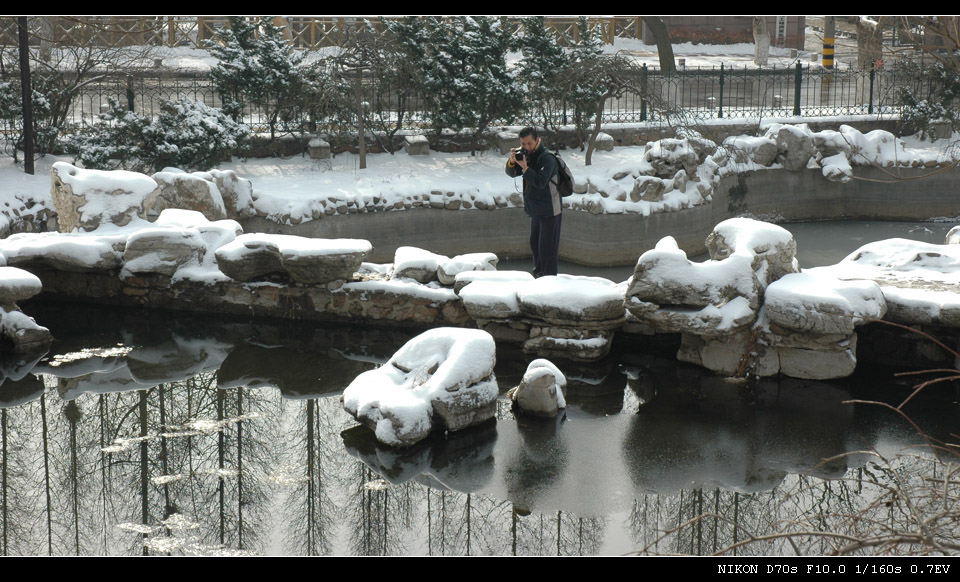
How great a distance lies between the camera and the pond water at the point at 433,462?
522 cm

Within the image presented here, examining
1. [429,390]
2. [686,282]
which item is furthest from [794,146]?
[429,390]

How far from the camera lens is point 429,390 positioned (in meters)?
6.35

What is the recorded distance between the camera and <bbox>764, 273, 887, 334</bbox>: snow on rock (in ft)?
22.9

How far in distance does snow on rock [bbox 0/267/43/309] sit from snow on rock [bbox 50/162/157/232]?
1.43m

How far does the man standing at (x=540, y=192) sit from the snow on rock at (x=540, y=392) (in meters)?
1.92

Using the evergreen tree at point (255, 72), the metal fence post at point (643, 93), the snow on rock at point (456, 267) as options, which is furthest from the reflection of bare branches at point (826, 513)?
the evergreen tree at point (255, 72)

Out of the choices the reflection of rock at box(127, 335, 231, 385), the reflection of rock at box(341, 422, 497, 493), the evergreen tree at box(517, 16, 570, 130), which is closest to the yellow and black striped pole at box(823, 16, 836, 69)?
the evergreen tree at box(517, 16, 570, 130)

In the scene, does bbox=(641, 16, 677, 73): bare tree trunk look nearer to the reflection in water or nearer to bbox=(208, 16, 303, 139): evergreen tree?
bbox=(208, 16, 303, 139): evergreen tree

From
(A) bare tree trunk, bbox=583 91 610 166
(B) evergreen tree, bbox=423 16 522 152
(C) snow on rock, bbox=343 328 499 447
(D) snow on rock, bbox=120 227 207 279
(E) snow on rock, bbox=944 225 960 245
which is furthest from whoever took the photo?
(B) evergreen tree, bbox=423 16 522 152

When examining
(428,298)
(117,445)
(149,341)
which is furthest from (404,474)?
(149,341)

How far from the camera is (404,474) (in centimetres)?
590

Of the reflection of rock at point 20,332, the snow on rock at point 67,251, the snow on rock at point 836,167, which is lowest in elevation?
the reflection of rock at point 20,332

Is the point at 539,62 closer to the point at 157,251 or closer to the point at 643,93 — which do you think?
the point at 643,93

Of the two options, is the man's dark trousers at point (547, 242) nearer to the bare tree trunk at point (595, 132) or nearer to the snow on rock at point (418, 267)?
the snow on rock at point (418, 267)
